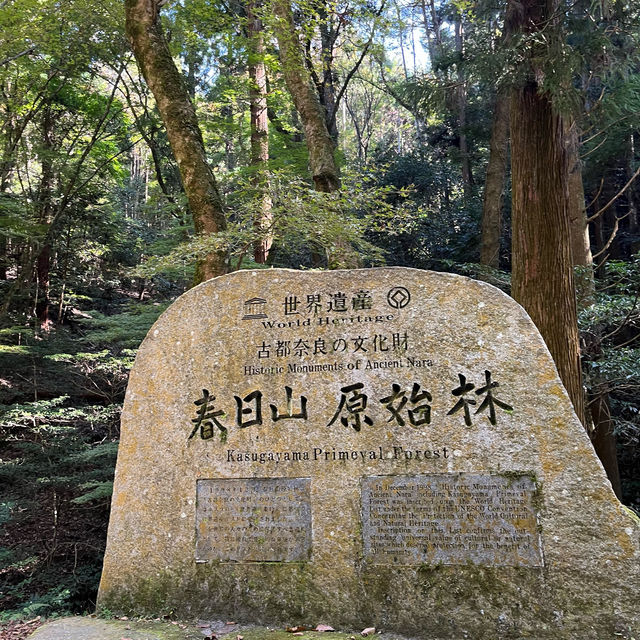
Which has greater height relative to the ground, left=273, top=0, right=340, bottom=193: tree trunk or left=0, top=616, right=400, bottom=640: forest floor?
left=273, top=0, right=340, bottom=193: tree trunk

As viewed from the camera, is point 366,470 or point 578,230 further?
A: point 578,230

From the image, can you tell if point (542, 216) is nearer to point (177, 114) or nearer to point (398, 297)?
point (398, 297)

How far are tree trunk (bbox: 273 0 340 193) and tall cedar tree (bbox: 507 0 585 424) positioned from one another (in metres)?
2.48

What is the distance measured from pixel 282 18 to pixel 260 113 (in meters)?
2.19

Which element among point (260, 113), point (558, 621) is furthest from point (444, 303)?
point (260, 113)

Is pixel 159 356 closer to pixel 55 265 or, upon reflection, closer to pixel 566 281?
pixel 566 281

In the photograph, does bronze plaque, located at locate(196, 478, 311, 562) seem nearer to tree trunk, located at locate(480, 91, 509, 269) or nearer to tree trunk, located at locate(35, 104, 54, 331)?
tree trunk, located at locate(480, 91, 509, 269)

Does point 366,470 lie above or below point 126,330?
below

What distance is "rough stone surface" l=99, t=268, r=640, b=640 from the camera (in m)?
2.77

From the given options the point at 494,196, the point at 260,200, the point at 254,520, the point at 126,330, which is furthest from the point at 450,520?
the point at 494,196

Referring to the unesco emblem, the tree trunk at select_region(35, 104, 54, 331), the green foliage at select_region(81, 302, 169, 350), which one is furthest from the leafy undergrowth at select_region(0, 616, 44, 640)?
the tree trunk at select_region(35, 104, 54, 331)

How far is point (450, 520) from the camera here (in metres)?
2.88

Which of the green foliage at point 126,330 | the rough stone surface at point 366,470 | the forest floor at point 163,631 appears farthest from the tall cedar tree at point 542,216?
the green foliage at point 126,330

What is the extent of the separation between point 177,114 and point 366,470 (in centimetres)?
460
